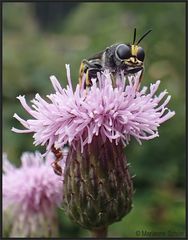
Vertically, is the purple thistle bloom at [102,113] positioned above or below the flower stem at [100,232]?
above

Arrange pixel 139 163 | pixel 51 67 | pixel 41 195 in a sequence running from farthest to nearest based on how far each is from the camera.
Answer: pixel 51 67 → pixel 139 163 → pixel 41 195

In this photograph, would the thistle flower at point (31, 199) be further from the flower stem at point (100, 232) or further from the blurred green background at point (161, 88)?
the blurred green background at point (161, 88)

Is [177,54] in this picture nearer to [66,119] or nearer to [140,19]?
[140,19]

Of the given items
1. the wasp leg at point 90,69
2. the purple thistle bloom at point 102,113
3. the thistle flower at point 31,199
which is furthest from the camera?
the thistle flower at point 31,199

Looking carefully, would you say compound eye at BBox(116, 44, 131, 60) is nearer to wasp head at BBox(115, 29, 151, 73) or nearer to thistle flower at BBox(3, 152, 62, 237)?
wasp head at BBox(115, 29, 151, 73)

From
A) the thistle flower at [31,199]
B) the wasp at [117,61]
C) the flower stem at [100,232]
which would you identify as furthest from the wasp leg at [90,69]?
the thistle flower at [31,199]

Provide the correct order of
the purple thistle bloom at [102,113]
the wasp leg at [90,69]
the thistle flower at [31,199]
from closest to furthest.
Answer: the purple thistle bloom at [102,113], the wasp leg at [90,69], the thistle flower at [31,199]

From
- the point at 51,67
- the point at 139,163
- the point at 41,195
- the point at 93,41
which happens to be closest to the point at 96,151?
the point at 41,195

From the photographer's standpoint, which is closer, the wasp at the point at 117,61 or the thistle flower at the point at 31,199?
the wasp at the point at 117,61

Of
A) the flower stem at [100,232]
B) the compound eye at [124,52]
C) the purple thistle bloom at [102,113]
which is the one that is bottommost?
the flower stem at [100,232]
